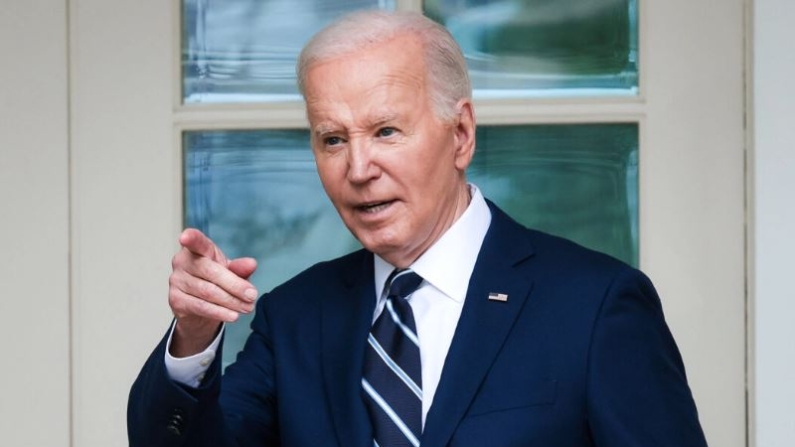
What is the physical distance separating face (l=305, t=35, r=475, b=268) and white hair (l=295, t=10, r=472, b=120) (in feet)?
0.04

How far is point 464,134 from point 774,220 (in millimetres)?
586

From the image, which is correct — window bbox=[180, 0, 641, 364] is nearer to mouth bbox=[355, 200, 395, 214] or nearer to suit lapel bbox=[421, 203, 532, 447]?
suit lapel bbox=[421, 203, 532, 447]

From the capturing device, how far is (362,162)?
6.79ft

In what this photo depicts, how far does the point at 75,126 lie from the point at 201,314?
0.96 metres

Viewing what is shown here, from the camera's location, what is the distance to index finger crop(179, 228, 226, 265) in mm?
1847

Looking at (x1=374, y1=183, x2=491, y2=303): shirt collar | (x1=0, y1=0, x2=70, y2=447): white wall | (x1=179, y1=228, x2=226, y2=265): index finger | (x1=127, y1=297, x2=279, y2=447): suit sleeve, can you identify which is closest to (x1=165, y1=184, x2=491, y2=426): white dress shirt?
(x1=374, y1=183, x2=491, y2=303): shirt collar

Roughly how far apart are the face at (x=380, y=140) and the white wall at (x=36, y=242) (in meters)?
A: 0.78

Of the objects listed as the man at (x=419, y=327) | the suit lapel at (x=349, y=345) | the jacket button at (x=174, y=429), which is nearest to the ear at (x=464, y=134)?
the man at (x=419, y=327)

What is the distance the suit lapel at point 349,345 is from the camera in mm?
2129

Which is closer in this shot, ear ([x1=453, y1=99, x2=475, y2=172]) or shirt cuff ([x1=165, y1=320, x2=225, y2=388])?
shirt cuff ([x1=165, y1=320, x2=225, y2=388])

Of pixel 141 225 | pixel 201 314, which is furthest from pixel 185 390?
pixel 141 225

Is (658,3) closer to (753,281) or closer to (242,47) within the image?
(753,281)

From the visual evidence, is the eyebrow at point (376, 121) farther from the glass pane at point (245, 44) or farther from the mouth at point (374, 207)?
the glass pane at point (245, 44)

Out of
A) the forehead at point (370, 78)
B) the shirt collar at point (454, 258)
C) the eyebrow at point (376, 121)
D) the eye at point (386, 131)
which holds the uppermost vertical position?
the forehead at point (370, 78)
